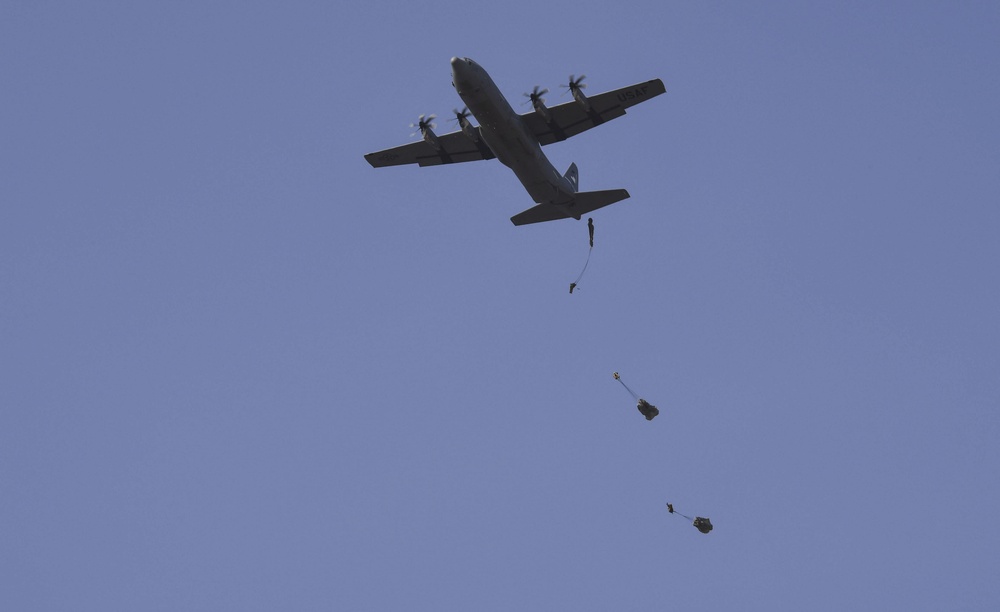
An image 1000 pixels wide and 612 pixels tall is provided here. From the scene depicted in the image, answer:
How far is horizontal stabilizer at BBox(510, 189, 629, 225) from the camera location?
57.7 metres

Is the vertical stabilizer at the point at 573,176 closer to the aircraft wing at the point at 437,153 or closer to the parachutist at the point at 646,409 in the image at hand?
the aircraft wing at the point at 437,153

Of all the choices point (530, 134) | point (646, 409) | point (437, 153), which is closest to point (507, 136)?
point (530, 134)

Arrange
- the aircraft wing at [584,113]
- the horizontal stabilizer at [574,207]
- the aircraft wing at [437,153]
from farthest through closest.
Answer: the aircraft wing at [437,153], the horizontal stabilizer at [574,207], the aircraft wing at [584,113]

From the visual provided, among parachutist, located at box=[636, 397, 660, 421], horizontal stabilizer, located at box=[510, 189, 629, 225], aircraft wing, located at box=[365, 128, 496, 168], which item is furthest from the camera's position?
aircraft wing, located at box=[365, 128, 496, 168]

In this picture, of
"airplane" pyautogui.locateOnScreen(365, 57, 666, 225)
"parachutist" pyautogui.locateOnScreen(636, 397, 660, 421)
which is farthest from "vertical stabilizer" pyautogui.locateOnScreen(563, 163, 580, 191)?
"parachutist" pyautogui.locateOnScreen(636, 397, 660, 421)

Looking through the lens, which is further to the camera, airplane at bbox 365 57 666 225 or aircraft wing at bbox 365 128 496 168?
aircraft wing at bbox 365 128 496 168

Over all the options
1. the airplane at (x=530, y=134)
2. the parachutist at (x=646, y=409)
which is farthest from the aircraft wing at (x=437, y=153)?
the parachutist at (x=646, y=409)

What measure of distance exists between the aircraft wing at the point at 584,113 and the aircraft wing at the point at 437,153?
152 inches

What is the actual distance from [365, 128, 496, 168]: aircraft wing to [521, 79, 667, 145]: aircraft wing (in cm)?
386

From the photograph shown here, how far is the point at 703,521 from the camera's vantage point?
49344 millimetres

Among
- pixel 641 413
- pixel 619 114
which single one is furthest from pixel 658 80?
pixel 641 413

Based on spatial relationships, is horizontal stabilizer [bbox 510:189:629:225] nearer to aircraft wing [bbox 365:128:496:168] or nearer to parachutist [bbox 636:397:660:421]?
aircraft wing [bbox 365:128:496:168]

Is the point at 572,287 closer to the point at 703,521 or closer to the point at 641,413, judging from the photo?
the point at 641,413

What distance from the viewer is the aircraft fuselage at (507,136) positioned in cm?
5147
